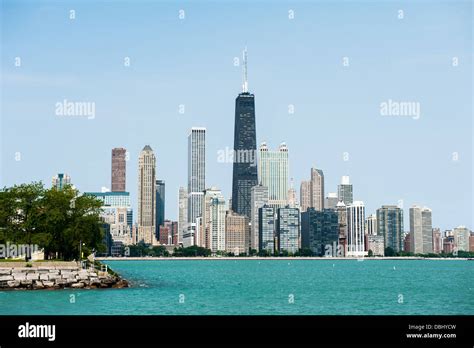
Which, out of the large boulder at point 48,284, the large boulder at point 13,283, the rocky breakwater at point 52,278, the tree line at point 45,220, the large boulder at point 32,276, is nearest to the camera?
the large boulder at point 13,283

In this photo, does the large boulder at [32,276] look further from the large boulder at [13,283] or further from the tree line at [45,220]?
the tree line at [45,220]

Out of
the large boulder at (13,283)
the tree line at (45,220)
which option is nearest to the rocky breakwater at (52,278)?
the large boulder at (13,283)

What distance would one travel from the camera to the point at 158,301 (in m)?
49.2

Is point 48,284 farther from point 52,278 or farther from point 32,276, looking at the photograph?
point 32,276

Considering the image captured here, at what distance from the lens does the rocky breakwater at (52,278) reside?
Answer: 54.4m

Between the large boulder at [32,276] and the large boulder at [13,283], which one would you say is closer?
the large boulder at [13,283]

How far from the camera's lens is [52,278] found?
5528cm

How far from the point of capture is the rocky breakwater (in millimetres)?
54375

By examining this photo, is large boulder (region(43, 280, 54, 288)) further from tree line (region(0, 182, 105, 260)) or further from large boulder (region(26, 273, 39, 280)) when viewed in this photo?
tree line (region(0, 182, 105, 260))

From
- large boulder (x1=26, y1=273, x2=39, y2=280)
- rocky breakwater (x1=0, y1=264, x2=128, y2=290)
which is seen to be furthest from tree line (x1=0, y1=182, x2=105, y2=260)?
large boulder (x1=26, y1=273, x2=39, y2=280)

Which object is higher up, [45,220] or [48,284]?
[45,220]

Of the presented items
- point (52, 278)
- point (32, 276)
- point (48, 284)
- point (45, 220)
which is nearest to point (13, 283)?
point (32, 276)

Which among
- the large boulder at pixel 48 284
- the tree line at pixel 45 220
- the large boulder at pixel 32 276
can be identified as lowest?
the large boulder at pixel 48 284
